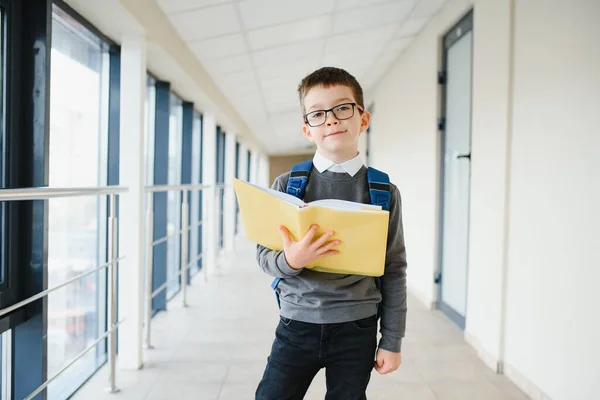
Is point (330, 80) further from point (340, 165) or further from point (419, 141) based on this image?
point (419, 141)

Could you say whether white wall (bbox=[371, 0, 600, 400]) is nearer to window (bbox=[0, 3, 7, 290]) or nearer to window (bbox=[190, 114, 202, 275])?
window (bbox=[0, 3, 7, 290])

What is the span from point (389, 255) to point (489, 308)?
159 centimetres

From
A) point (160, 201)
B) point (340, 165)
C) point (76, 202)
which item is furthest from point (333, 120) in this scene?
point (160, 201)

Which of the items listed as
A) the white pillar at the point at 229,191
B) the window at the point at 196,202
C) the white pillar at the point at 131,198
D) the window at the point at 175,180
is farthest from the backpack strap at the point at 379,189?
the white pillar at the point at 229,191

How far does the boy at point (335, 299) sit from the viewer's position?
97cm

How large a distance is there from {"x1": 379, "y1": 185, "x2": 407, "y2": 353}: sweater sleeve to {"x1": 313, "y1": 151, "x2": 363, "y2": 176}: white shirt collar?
0.10 meters

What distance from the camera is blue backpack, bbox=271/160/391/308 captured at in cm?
97

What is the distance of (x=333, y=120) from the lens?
0.96 m

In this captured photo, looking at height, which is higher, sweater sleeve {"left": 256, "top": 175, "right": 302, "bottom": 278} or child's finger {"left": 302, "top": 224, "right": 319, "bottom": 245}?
child's finger {"left": 302, "top": 224, "right": 319, "bottom": 245}

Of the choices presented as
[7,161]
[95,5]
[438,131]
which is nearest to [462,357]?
[438,131]

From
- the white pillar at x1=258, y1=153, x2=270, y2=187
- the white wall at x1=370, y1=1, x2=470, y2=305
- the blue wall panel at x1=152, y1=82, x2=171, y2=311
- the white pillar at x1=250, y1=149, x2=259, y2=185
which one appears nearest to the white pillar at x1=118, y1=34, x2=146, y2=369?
the blue wall panel at x1=152, y1=82, x2=171, y2=311

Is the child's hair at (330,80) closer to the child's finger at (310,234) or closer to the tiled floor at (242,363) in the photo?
the child's finger at (310,234)

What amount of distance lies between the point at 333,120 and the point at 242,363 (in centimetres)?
174

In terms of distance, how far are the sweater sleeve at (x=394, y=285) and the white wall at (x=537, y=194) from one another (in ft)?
3.02
